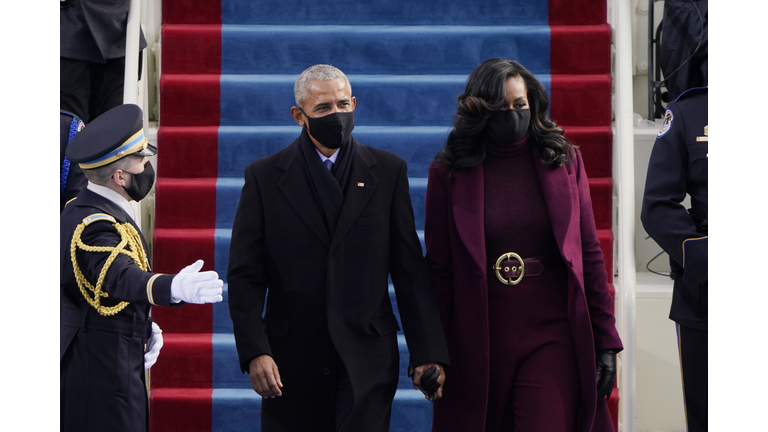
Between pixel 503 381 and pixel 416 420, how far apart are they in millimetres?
1162

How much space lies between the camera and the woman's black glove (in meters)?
2.52

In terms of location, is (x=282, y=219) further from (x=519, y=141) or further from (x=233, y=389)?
(x=233, y=389)

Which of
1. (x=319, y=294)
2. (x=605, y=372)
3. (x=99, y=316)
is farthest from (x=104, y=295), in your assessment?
(x=605, y=372)

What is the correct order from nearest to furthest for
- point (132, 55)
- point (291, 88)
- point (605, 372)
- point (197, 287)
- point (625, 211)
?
point (197, 287) < point (605, 372) < point (625, 211) < point (132, 55) < point (291, 88)

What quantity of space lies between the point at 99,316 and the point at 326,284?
0.69m

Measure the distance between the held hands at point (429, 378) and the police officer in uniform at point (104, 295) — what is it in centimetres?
74

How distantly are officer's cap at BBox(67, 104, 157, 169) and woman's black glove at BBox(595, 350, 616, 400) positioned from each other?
159 cm

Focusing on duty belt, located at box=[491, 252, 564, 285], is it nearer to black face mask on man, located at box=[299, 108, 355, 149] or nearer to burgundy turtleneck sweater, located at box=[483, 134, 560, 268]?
burgundy turtleneck sweater, located at box=[483, 134, 560, 268]

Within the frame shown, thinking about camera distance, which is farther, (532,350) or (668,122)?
(668,122)

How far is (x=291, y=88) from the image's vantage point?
4.27 m

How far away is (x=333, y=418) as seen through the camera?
2.44 meters

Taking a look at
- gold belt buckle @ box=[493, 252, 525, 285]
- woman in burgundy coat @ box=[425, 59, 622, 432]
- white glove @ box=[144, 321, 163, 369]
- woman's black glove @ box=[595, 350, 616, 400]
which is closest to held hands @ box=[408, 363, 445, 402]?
woman in burgundy coat @ box=[425, 59, 622, 432]

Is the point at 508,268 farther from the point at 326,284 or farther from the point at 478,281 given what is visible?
the point at 326,284

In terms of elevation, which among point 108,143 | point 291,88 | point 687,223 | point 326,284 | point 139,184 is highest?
point 291,88
